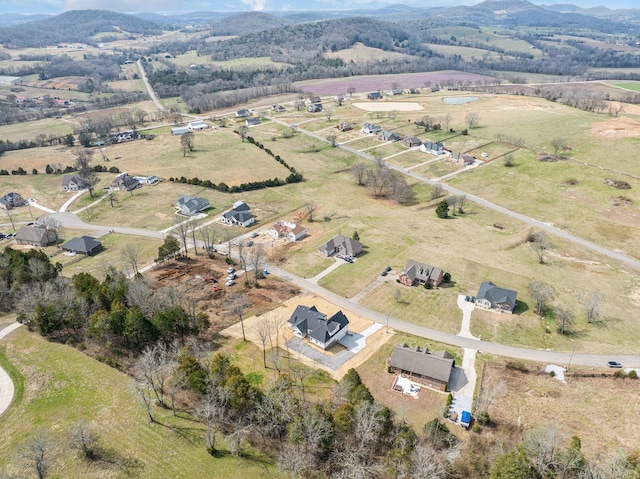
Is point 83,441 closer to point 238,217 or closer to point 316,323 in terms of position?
point 316,323

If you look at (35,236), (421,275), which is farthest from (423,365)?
(35,236)

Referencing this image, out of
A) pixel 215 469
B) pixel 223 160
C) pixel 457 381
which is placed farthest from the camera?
pixel 223 160

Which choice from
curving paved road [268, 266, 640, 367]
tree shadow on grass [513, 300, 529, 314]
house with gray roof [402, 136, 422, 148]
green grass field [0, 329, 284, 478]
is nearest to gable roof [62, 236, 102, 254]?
green grass field [0, 329, 284, 478]

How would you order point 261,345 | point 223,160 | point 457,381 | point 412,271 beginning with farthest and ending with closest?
point 223,160
point 412,271
point 261,345
point 457,381

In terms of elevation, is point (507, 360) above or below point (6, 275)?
below

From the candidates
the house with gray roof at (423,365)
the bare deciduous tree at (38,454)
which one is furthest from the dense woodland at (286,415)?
the house with gray roof at (423,365)

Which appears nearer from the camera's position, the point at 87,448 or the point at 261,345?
the point at 87,448

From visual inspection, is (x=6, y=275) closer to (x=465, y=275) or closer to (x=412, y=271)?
(x=412, y=271)

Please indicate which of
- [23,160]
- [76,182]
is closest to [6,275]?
[76,182]
